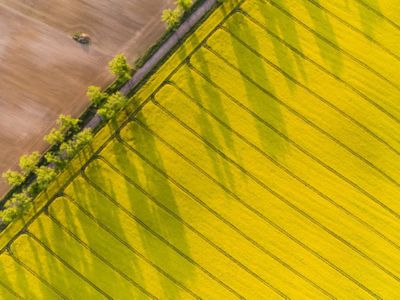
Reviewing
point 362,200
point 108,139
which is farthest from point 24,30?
point 362,200

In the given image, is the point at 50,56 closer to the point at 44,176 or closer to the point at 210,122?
the point at 44,176

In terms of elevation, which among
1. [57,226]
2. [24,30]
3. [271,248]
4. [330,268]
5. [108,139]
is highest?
[24,30]

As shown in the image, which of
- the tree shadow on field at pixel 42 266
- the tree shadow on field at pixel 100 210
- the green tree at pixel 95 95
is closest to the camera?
the green tree at pixel 95 95

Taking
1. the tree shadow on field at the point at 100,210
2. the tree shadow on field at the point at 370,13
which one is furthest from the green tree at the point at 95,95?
the tree shadow on field at the point at 370,13

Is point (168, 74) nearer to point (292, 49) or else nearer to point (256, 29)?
point (256, 29)

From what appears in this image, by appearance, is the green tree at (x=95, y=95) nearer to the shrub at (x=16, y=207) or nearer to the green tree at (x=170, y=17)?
the green tree at (x=170, y=17)

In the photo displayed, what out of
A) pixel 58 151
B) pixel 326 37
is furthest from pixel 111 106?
pixel 326 37
